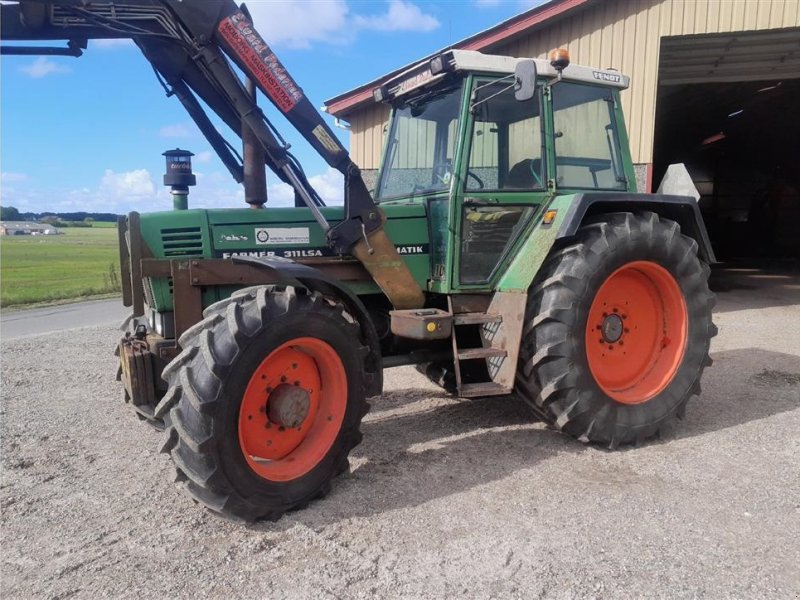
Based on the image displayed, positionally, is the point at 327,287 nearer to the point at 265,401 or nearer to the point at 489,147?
the point at 265,401

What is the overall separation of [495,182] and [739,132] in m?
19.1

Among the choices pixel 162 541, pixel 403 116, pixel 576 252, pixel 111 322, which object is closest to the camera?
pixel 162 541

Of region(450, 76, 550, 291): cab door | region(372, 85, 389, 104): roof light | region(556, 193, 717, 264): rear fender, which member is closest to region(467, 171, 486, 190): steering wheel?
region(450, 76, 550, 291): cab door

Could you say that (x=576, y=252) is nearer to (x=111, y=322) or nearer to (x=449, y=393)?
(x=449, y=393)

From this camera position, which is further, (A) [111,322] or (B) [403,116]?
(A) [111,322]

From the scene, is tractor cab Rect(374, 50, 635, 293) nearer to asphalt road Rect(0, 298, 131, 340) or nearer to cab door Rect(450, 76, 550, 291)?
cab door Rect(450, 76, 550, 291)

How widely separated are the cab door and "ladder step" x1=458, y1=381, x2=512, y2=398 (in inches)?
26.3

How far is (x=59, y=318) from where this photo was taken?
446 inches

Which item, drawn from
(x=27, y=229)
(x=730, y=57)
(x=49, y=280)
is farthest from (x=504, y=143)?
(x=27, y=229)

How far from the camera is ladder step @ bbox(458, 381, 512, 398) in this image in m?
3.87

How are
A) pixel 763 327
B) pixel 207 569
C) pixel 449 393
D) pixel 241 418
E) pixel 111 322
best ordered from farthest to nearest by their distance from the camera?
1. pixel 111 322
2. pixel 763 327
3. pixel 449 393
4. pixel 241 418
5. pixel 207 569

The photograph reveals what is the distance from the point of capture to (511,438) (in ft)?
13.9

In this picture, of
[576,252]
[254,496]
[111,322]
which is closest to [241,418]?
[254,496]

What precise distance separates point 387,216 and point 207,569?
7.75 feet
